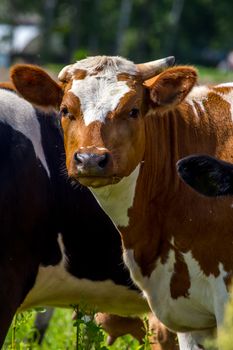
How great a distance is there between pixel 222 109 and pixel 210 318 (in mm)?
1333

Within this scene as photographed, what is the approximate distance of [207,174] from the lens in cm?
785

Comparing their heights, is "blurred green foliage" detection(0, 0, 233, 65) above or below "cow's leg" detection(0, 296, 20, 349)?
above

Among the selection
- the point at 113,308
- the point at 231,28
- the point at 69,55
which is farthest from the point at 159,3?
the point at 113,308

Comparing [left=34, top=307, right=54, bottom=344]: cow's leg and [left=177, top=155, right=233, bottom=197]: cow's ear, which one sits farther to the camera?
[left=34, top=307, right=54, bottom=344]: cow's leg

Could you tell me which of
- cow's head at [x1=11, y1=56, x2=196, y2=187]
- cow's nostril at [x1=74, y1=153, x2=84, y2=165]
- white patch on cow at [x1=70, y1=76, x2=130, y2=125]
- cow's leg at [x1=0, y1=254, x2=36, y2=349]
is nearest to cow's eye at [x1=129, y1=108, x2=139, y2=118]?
cow's head at [x1=11, y1=56, x2=196, y2=187]

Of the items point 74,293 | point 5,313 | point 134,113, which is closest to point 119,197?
point 134,113

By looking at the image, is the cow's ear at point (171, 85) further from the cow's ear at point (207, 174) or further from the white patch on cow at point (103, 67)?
the cow's ear at point (207, 174)

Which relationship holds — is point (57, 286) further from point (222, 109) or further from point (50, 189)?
point (222, 109)

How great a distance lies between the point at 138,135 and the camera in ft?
27.8

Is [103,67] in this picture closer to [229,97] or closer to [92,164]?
[92,164]

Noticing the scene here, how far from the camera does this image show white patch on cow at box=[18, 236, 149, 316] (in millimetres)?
9547

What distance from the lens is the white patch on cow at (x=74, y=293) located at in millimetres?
9547

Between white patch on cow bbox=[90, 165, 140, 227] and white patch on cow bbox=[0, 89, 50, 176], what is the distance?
869 millimetres

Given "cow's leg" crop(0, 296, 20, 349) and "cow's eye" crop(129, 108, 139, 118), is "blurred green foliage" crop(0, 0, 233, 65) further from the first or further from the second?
"cow's eye" crop(129, 108, 139, 118)
